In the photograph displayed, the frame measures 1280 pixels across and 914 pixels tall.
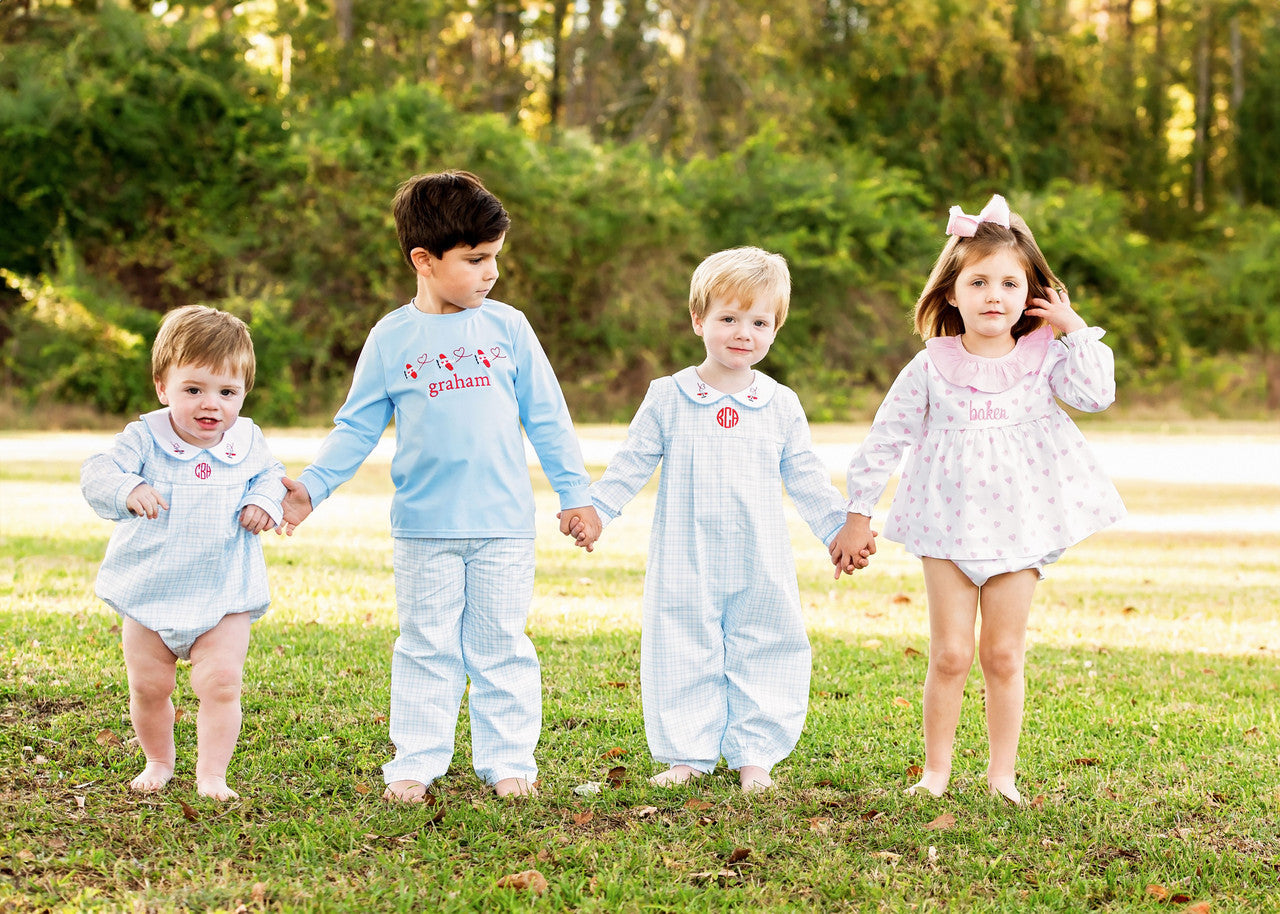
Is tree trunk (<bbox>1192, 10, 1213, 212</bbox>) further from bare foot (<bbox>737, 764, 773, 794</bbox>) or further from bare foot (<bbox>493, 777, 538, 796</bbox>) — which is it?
bare foot (<bbox>493, 777, 538, 796</bbox>)

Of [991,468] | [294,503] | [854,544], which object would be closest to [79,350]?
[294,503]

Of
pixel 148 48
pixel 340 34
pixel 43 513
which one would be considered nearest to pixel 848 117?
pixel 340 34

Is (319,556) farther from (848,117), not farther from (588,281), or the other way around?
(848,117)

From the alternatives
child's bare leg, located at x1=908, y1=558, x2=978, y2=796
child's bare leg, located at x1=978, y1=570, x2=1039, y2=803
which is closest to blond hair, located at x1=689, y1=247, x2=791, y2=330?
child's bare leg, located at x1=908, y1=558, x2=978, y2=796

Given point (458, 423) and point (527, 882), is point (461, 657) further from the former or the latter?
point (527, 882)

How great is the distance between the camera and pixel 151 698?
12.1 feet

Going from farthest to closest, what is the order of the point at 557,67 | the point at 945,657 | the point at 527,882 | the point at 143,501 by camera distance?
the point at 557,67, the point at 945,657, the point at 143,501, the point at 527,882

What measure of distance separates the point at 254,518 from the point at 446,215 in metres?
1.02

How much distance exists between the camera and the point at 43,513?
10836mm

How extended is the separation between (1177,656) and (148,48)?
882 inches

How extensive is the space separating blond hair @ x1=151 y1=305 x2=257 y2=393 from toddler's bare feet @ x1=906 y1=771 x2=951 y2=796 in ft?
7.37

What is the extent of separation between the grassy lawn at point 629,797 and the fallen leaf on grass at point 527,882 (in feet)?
0.07

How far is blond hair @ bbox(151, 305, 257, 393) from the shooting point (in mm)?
3625

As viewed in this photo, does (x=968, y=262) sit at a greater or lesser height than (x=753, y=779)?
greater
